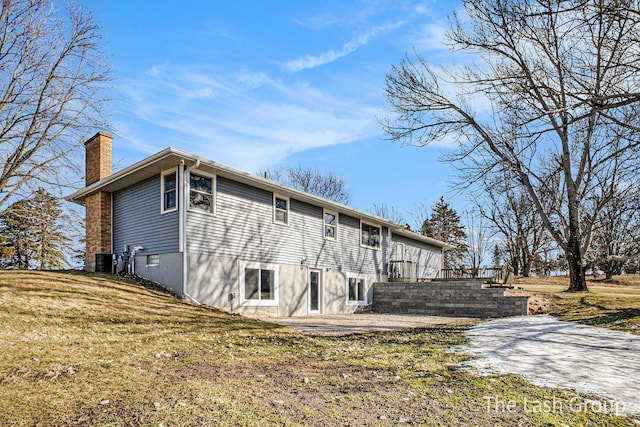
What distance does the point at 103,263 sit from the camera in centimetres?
1356

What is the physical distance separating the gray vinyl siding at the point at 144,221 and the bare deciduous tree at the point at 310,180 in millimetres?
21206

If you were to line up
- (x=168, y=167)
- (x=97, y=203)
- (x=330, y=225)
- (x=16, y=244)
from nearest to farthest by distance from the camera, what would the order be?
1. (x=168, y=167)
2. (x=97, y=203)
3. (x=330, y=225)
4. (x=16, y=244)

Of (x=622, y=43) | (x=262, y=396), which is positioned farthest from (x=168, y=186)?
(x=622, y=43)

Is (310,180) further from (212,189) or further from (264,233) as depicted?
(212,189)

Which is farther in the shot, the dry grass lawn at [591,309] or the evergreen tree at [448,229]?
the evergreen tree at [448,229]

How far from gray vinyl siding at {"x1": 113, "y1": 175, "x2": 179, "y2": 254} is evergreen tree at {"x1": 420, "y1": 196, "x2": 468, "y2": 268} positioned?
100ft

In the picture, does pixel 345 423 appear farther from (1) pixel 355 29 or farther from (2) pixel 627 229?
(2) pixel 627 229

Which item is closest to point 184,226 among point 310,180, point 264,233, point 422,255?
point 264,233

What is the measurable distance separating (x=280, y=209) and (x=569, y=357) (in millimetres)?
10003

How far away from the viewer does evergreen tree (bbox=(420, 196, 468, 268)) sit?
131ft

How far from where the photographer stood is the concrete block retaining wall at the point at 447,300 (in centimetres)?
1530

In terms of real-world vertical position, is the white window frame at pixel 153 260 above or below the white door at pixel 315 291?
above

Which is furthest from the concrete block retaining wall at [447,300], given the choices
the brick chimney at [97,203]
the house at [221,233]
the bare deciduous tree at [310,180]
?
the bare deciduous tree at [310,180]

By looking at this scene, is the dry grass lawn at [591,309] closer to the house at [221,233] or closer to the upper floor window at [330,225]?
the house at [221,233]
